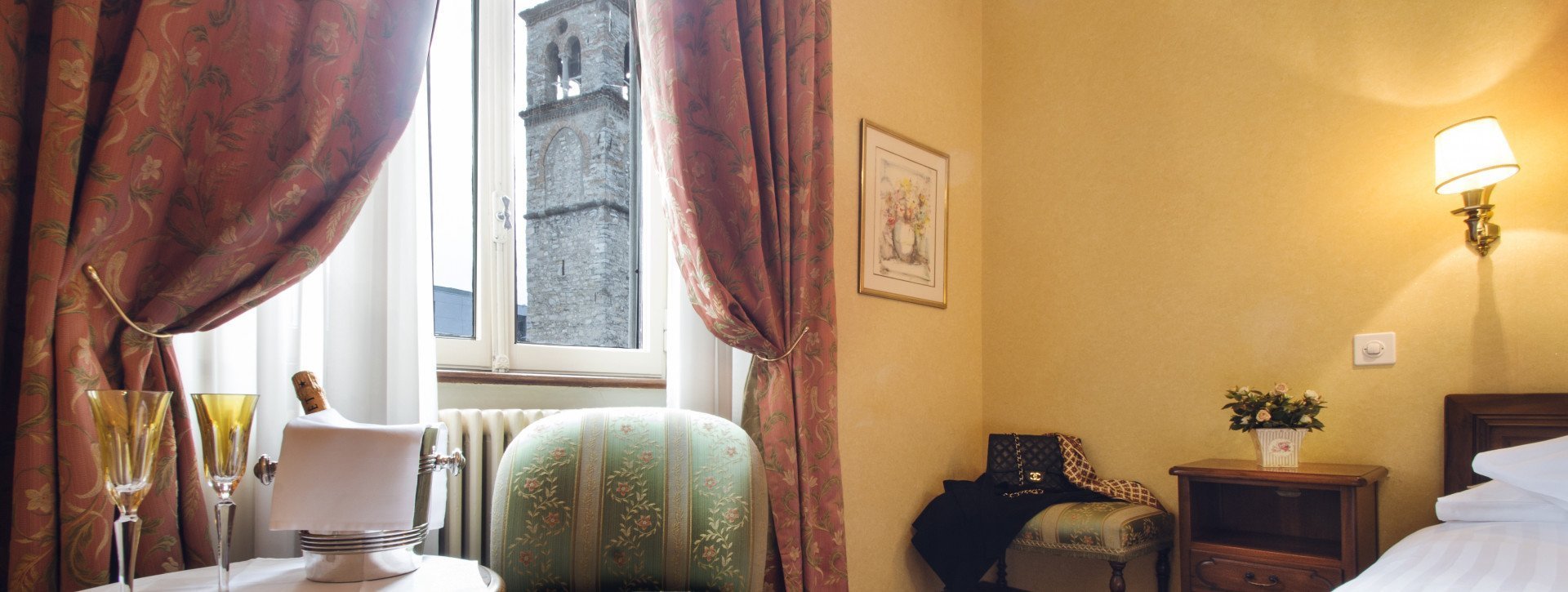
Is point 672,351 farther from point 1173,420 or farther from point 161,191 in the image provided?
point 1173,420

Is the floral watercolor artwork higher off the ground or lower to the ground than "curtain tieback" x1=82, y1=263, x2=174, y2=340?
higher

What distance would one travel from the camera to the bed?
152 centimetres

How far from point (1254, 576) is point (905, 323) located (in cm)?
127

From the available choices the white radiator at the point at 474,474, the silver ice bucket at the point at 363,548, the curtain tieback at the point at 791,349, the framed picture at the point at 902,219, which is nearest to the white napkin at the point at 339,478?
the silver ice bucket at the point at 363,548

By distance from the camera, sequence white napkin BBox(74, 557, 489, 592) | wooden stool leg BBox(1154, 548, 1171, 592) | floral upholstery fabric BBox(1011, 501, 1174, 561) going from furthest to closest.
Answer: wooden stool leg BBox(1154, 548, 1171, 592), floral upholstery fabric BBox(1011, 501, 1174, 561), white napkin BBox(74, 557, 489, 592)

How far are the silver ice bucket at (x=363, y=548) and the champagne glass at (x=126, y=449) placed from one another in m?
0.18

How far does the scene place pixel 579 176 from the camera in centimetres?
256

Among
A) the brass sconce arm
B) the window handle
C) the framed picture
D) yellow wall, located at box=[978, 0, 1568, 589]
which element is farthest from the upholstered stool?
the window handle

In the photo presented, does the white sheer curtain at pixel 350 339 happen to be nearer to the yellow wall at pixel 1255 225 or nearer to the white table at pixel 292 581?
the white table at pixel 292 581

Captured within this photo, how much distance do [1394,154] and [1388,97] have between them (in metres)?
0.18

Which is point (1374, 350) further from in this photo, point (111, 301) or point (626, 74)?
point (111, 301)

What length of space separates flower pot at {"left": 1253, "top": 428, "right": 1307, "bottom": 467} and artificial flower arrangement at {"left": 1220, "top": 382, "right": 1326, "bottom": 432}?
1cm

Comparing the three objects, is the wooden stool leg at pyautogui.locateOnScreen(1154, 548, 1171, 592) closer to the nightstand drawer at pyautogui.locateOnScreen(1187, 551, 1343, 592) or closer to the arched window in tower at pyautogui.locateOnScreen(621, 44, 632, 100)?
the nightstand drawer at pyautogui.locateOnScreen(1187, 551, 1343, 592)

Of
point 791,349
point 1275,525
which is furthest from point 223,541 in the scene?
point 1275,525
